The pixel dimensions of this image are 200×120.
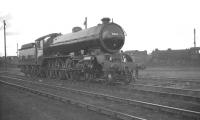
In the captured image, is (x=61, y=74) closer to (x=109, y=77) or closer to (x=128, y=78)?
(x=109, y=77)

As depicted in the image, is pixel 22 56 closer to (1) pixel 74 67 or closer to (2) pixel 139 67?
(1) pixel 74 67

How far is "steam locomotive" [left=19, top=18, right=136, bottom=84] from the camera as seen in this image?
43.0 ft

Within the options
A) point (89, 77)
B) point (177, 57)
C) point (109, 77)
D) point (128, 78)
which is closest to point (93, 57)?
point (109, 77)

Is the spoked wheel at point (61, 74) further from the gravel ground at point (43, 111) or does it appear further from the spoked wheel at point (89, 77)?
the gravel ground at point (43, 111)

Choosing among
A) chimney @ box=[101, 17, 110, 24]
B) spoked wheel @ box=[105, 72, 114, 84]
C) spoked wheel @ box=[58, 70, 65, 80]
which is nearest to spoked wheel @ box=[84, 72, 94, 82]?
spoked wheel @ box=[105, 72, 114, 84]

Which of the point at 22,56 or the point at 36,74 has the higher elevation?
the point at 22,56

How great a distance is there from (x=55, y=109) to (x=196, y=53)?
1048 inches

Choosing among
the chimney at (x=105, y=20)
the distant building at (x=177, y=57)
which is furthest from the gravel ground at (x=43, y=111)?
the distant building at (x=177, y=57)

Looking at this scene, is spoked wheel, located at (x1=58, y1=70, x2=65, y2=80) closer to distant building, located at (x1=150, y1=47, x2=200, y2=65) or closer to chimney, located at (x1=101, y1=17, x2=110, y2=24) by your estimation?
chimney, located at (x1=101, y1=17, x2=110, y2=24)

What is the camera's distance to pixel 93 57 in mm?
13492

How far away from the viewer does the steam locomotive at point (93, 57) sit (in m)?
13.1

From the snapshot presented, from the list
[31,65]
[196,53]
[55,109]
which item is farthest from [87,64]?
[196,53]

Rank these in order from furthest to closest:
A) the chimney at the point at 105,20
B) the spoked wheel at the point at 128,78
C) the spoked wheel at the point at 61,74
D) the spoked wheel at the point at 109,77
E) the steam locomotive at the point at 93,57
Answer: the spoked wheel at the point at 61,74, the chimney at the point at 105,20, the spoked wheel at the point at 128,78, the steam locomotive at the point at 93,57, the spoked wheel at the point at 109,77

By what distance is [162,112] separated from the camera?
267 inches
